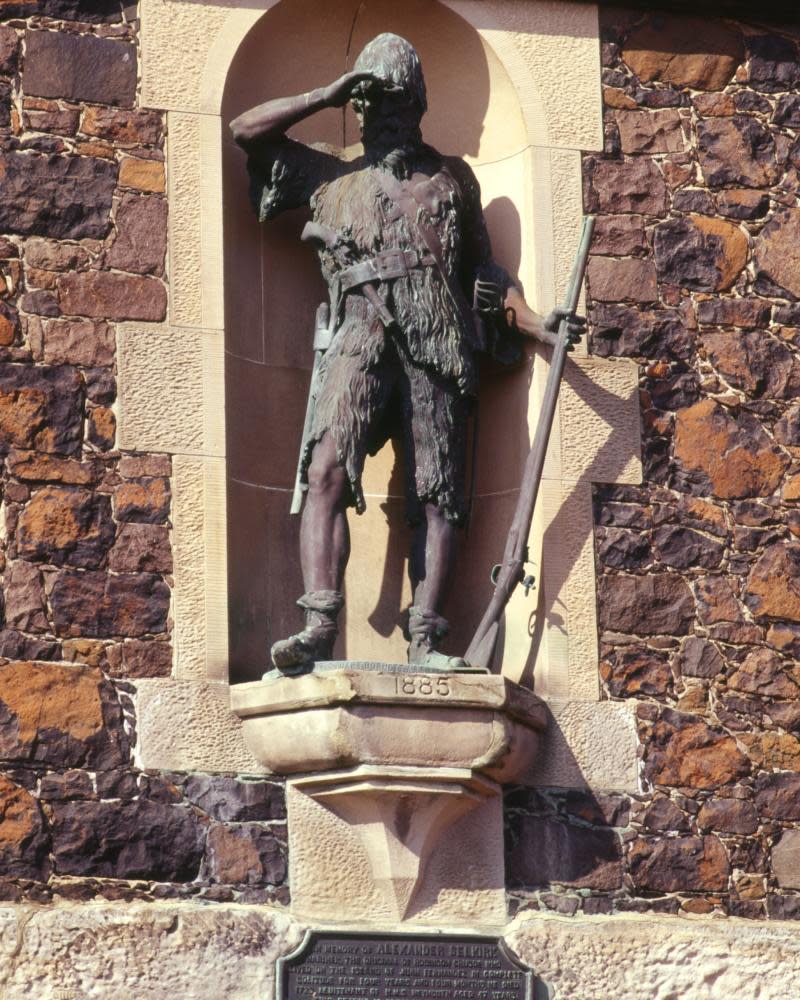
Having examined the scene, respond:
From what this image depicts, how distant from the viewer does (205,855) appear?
7.82 m

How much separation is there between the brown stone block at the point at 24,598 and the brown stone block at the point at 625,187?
2.08 m

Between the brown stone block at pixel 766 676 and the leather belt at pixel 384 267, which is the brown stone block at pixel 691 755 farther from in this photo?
the leather belt at pixel 384 267

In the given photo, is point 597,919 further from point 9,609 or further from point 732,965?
point 9,609

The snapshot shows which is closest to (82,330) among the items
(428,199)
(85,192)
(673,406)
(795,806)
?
(85,192)

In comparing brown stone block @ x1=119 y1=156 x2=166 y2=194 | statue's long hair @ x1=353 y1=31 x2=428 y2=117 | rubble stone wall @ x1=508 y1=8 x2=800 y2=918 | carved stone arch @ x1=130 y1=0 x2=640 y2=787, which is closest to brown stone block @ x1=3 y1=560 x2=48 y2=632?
carved stone arch @ x1=130 y1=0 x2=640 y2=787

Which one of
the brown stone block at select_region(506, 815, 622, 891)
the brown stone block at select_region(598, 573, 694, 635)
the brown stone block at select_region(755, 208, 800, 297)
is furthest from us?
the brown stone block at select_region(755, 208, 800, 297)

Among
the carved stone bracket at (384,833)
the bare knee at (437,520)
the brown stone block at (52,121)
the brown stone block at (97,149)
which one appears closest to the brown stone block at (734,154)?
the bare knee at (437,520)

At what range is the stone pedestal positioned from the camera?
779 cm

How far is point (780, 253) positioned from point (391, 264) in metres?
1.29

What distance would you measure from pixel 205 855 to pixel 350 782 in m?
0.44

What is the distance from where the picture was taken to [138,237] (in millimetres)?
8320

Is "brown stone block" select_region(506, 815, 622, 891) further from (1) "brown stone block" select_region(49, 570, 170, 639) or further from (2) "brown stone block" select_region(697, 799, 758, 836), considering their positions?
(1) "brown stone block" select_region(49, 570, 170, 639)

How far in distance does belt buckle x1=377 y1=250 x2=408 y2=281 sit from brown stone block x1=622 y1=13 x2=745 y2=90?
1114 millimetres

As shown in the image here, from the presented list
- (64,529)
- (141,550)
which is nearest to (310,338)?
(141,550)
